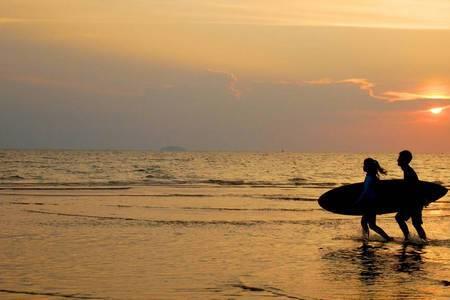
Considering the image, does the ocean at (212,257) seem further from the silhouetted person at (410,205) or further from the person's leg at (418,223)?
the silhouetted person at (410,205)

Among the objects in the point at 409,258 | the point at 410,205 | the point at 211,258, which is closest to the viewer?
the point at 211,258

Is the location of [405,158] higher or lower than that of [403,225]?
higher

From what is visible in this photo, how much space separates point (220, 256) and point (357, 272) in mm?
2700

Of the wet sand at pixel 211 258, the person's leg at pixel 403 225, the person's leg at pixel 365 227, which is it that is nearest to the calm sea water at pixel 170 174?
the wet sand at pixel 211 258

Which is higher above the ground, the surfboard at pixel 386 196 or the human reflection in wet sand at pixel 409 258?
the surfboard at pixel 386 196

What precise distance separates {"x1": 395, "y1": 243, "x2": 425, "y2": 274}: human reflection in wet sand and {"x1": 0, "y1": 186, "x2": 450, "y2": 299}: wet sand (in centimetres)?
2

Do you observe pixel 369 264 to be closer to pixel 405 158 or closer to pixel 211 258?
pixel 211 258

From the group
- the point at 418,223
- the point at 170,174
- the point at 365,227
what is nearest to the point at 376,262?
the point at 365,227

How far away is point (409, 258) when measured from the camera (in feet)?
42.5

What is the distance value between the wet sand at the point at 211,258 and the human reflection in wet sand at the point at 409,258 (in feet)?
0.06

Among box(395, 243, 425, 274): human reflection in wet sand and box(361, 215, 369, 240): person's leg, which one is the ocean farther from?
box(361, 215, 369, 240): person's leg

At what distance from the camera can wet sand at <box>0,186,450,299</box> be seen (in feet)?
32.3

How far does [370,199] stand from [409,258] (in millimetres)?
2539

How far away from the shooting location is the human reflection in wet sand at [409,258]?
1166cm
